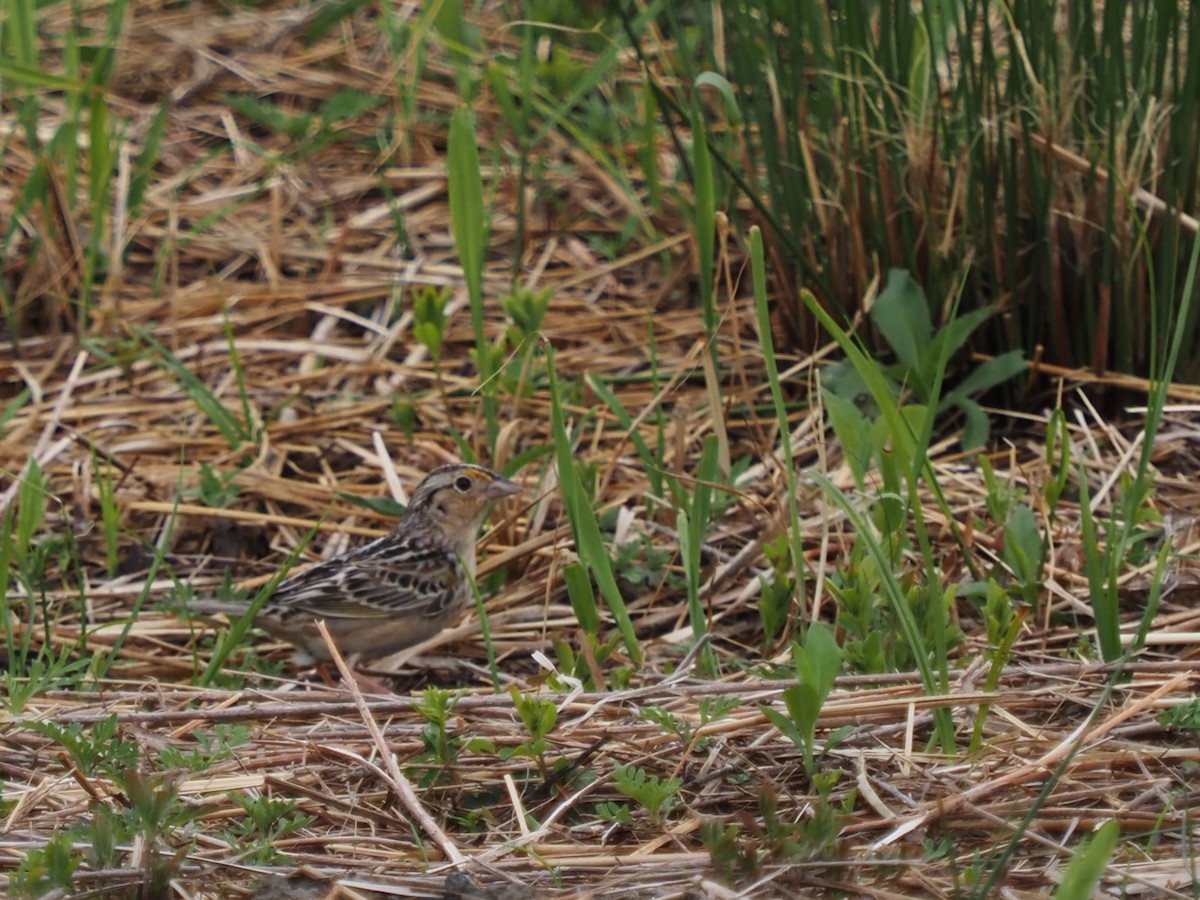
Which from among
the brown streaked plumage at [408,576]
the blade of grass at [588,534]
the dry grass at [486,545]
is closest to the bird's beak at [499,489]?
the brown streaked plumage at [408,576]

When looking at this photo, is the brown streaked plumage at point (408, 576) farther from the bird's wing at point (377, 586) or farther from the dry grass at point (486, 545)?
the dry grass at point (486, 545)

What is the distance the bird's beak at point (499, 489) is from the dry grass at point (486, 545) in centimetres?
18

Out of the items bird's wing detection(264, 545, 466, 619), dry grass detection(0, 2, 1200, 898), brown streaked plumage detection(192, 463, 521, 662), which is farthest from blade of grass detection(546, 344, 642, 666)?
bird's wing detection(264, 545, 466, 619)

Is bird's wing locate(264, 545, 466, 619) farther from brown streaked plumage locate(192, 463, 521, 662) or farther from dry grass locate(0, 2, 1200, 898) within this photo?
dry grass locate(0, 2, 1200, 898)

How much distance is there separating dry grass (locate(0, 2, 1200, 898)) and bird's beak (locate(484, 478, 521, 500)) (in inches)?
7.0

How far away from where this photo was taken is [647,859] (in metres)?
2.80

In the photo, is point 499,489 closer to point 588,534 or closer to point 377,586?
point 377,586

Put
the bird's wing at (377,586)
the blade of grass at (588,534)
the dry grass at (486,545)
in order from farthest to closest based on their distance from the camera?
the bird's wing at (377,586)
the blade of grass at (588,534)
the dry grass at (486,545)

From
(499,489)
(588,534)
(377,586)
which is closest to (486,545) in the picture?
(499,489)

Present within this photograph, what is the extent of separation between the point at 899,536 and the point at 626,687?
753mm

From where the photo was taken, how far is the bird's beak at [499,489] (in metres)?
4.85

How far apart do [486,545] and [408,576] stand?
393mm

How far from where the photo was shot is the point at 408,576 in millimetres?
4824

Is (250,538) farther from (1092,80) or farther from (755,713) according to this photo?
(1092,80)
